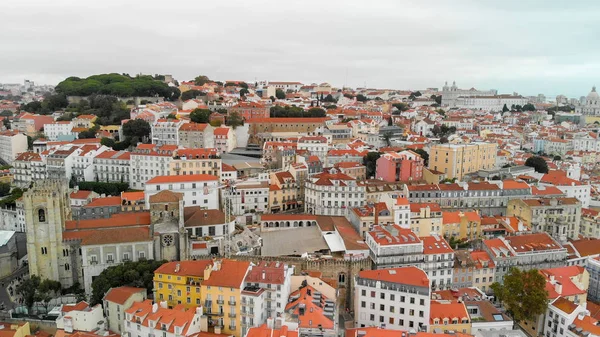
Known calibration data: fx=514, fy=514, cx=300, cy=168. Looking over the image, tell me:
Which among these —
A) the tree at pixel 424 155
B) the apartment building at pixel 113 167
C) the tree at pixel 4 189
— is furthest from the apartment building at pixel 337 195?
the tree at pixel 4 189

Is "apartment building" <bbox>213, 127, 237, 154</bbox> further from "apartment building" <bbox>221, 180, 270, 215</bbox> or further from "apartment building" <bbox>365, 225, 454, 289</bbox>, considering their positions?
"apartment building" <bbox>365, 225, 454, 289</bbox>

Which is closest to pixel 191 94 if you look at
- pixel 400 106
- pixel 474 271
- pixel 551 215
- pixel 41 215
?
pixel 400 106

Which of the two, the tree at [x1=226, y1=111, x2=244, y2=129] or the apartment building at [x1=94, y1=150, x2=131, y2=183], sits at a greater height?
the tree at [x1=226, y1=111, x2=244, y2=129]

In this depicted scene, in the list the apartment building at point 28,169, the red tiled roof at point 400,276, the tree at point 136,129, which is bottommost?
the red tiled roof at point 400,276

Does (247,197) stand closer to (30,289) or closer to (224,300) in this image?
(30,289)

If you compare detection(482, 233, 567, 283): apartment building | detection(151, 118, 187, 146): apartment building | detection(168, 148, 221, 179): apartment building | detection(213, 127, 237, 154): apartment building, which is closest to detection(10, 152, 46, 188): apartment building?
detection(151, 118, 187, 146): apartment building

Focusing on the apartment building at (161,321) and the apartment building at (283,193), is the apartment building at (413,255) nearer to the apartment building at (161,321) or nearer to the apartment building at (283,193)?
the apartment building at (161,321)

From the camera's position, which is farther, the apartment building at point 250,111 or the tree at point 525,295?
the apartment building at point 250,111
